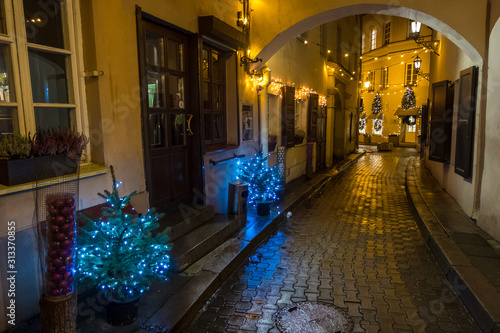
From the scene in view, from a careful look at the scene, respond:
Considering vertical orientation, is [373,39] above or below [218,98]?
above

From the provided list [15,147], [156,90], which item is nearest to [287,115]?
[156,90]

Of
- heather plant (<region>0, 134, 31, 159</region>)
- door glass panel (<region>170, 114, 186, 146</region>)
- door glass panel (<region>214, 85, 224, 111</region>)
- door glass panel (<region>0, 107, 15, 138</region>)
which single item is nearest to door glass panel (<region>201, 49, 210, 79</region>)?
door glass panel (<region>214, 85, 224, 111</region>)

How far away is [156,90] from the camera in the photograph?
17.1ft

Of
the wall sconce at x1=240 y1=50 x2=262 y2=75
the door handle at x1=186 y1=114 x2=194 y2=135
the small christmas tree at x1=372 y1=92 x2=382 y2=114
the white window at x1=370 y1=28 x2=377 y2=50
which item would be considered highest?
the white window at x1=370 y1=28 x2=377 y2=50

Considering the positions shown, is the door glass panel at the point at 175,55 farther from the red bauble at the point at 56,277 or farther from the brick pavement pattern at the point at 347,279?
the red bauble at the point at 56,277

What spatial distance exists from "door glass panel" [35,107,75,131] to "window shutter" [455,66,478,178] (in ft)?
23.0

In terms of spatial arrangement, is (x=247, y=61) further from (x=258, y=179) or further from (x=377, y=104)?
(x=377, y=104)

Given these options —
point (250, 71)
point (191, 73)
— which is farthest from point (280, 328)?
point (250, 71)

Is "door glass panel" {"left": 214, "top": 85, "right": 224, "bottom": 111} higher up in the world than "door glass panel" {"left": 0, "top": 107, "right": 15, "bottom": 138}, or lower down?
higher up

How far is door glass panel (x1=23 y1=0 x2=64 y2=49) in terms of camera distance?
3.47 meters

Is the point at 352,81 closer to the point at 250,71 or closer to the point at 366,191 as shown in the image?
the point at 366,191

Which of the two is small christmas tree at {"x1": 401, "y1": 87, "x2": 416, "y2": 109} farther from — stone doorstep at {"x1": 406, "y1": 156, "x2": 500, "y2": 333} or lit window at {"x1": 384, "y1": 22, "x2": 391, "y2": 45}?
stone doorstep at {"x1": 406, "y1": 156, "x2": 500, "y2": 333}

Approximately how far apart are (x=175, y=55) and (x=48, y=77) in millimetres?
2355

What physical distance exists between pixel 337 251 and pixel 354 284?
1.21 m
